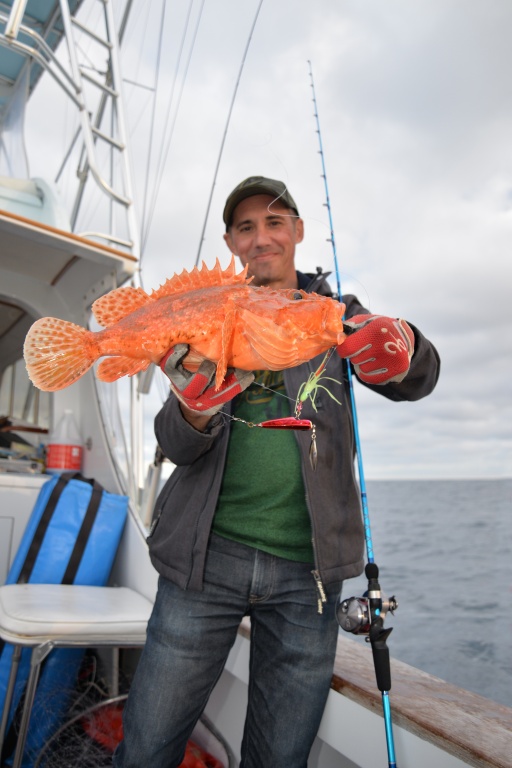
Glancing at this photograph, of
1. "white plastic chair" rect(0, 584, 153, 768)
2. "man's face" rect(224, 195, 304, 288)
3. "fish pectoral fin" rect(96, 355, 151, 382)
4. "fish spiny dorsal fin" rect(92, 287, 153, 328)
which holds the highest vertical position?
"man's face" rect(224, 195, 304, 288)

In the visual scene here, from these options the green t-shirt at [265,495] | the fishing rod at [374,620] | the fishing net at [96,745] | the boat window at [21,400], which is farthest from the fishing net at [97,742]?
the boat window at [21,400]

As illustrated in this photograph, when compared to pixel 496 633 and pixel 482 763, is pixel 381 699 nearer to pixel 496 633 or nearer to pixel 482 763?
pixel 482 763

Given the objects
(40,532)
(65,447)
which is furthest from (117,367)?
(65,447)

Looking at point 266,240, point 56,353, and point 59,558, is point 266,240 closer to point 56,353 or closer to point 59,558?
point 56,353

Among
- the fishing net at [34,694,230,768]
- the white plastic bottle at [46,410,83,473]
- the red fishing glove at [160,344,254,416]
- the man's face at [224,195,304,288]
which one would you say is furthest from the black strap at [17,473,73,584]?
the red fishing glove at [160,344,254,416]

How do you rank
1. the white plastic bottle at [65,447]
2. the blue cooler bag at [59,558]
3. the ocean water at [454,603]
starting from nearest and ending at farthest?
the blue cooler bag at [59,558]
the white plastic bottle at [65,447]
the ocean water at [454,603]

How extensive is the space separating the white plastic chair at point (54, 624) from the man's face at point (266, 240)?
1953 mm

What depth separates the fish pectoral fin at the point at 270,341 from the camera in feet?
4.75

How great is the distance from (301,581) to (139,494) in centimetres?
239

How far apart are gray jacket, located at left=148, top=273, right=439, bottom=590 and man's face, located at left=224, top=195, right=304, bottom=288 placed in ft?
1.70

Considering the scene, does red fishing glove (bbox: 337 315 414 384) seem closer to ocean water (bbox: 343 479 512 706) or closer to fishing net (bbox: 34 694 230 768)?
fishing net (bbox: 34 694 230 768)

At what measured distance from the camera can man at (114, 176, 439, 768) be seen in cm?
187

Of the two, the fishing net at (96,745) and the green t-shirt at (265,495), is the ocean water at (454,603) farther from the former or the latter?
the green t-shirt at (265,495)

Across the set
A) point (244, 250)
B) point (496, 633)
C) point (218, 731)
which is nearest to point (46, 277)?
point (244, 250)
